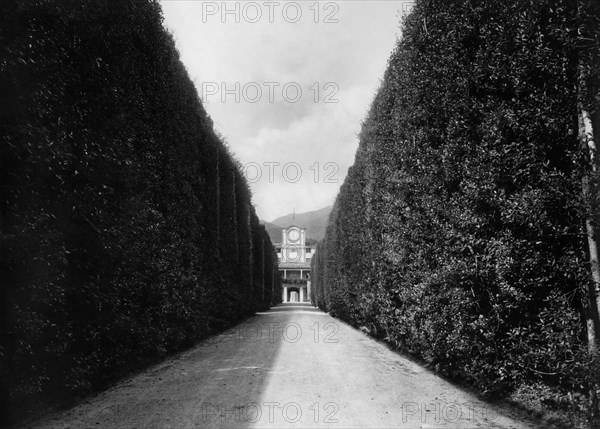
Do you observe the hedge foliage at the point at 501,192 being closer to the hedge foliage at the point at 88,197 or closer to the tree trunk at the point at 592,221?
the tree trunk at the point at 592,221

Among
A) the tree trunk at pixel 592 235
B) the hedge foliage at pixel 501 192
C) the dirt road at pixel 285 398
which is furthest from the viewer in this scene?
the dirt road at pixel 285 398

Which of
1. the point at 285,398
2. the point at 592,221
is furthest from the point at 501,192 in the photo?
the point at 285,398

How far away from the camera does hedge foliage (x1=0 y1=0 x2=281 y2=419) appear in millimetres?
3570

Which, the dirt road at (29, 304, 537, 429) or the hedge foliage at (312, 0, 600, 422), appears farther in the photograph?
the dirt road at (29, 304, 537, 429)

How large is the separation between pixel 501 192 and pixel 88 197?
4.57 metres

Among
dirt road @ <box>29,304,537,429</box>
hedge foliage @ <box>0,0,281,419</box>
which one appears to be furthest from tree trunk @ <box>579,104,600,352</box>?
hedge foliage @ <box>0,0,281,419</box>

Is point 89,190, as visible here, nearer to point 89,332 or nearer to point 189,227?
point 89,332

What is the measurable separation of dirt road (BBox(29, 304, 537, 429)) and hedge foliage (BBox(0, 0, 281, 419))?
513 millimetres

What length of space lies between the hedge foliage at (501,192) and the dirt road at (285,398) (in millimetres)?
557

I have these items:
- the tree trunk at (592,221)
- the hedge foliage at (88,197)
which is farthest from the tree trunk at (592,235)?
the hedge foliage at (88,197)

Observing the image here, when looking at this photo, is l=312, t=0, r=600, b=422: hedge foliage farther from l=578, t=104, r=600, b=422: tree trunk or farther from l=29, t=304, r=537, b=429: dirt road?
l=29, t=304, r=537, b=429: dirt road

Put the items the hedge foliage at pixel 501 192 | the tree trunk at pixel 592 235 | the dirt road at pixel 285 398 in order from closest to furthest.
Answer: the tree trunk at pixel 592 235 → the hedge foliage at pixel 501 192 → the dirt road at pixel 285 398

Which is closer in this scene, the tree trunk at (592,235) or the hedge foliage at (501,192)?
the tree trunk at (592,235)

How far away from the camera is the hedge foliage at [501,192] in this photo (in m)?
3.87
